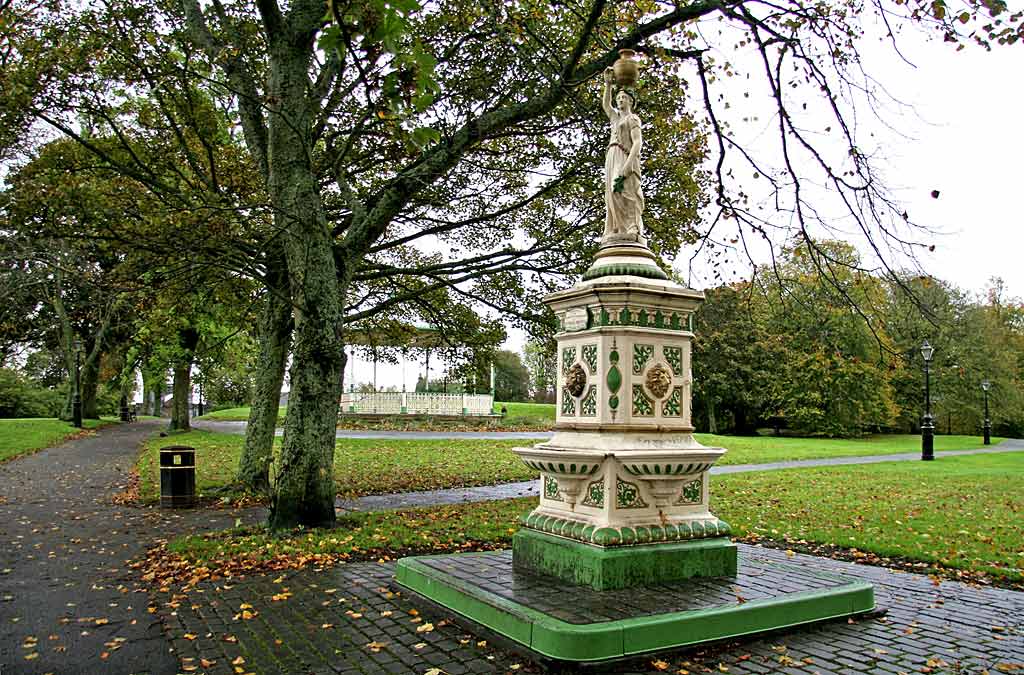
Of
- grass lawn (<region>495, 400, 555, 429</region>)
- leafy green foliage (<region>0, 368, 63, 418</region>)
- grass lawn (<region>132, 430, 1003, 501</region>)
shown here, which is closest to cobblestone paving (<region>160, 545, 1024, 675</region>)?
grass lawn (<region>132, 430, 1003, 501</region>)

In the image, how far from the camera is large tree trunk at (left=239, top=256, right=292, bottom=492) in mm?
14195

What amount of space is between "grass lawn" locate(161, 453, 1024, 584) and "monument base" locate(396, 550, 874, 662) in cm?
249

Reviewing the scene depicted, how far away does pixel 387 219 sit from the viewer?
36.1ft

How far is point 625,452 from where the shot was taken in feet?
20.8

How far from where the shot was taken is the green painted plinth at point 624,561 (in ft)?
19.9

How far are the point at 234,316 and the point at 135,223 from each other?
5161 mm

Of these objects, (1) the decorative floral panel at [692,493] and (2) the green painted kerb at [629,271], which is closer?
(1) the decorative floral panel at [692,493]

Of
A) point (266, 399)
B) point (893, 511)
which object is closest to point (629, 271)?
point (893, 511)

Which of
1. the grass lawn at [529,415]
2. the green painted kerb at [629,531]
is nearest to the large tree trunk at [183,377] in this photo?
the grass lawn at [529,415]

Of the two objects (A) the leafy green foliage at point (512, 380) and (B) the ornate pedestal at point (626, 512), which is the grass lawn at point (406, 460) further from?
(A) the leafy green foliage at point (512, 380)

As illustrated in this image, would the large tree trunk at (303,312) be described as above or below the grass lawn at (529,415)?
above

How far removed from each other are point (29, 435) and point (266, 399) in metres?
18.0

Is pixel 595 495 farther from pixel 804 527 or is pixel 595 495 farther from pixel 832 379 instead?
pixel 832 379

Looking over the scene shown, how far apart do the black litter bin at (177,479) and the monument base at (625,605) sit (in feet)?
24.5
